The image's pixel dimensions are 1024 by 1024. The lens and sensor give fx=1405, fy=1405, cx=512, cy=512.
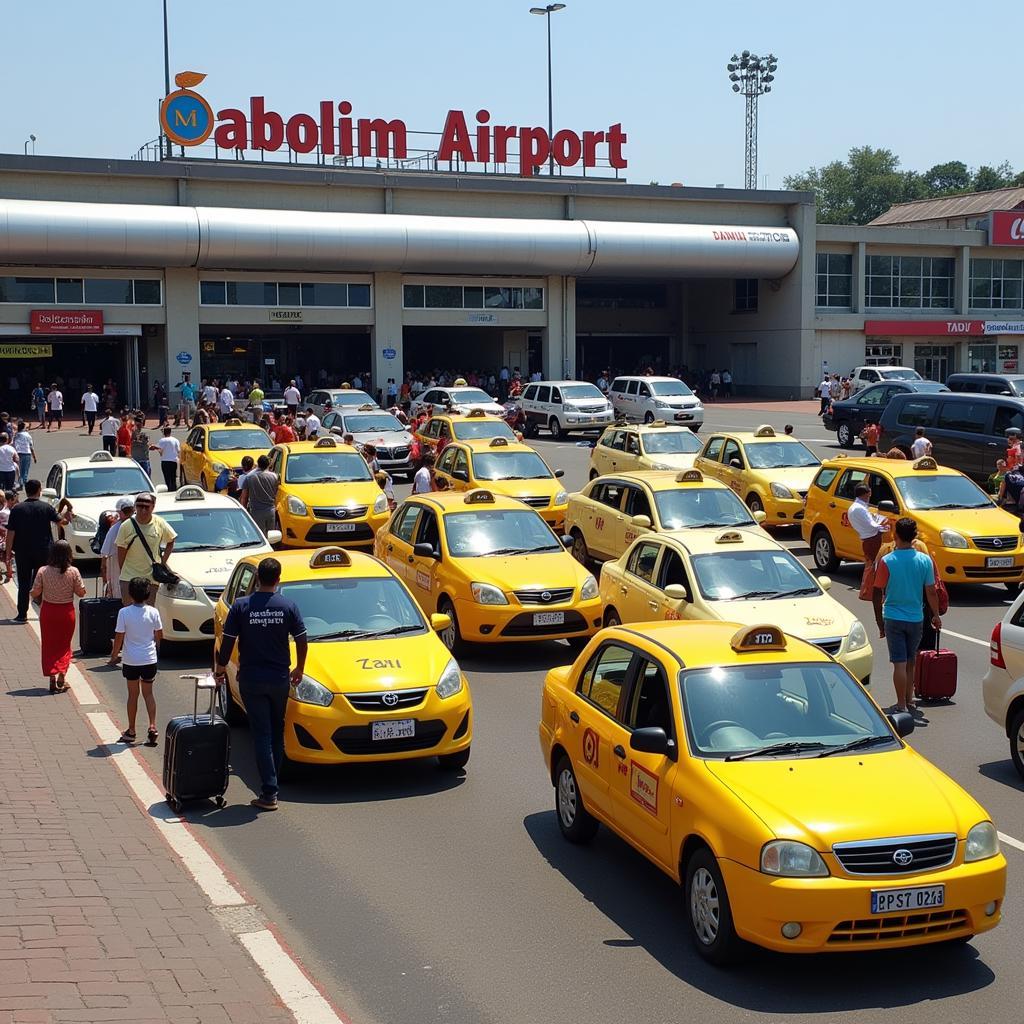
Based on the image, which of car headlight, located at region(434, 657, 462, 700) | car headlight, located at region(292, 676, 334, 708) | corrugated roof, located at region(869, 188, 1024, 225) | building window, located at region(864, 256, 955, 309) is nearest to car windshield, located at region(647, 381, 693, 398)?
building window, located at region(864, 256, 955, 309)

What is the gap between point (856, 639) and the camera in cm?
1264

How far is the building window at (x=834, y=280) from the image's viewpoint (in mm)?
64438

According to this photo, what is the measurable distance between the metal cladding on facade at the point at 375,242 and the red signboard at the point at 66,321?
5.77 feet

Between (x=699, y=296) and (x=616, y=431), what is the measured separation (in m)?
43.9

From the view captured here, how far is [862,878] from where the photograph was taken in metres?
6.81

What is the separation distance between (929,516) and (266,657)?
1157 centimetres

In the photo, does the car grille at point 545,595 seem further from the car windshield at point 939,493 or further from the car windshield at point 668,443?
the car windshield at point 668,443

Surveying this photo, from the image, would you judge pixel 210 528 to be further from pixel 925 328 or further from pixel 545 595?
pixel 925 328

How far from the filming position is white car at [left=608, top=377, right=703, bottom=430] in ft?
148

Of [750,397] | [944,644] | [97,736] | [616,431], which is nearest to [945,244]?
[750,397]

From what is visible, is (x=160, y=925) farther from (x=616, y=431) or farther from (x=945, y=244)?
(x=945, y=244)

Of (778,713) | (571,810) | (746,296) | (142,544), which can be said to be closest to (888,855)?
(778,713)

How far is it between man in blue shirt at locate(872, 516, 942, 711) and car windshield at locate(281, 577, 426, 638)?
407 cm

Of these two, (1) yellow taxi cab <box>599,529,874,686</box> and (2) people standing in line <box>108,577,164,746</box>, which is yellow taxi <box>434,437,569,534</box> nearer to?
(1) yellow taxi cab <box>599,529,874,686</box>
